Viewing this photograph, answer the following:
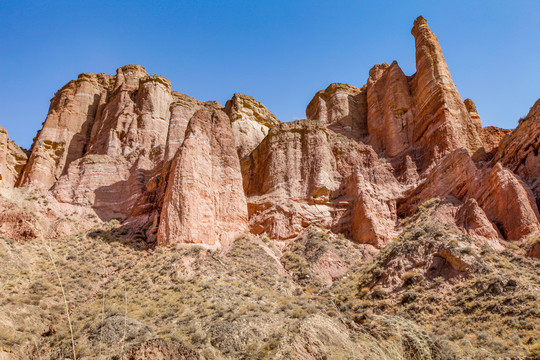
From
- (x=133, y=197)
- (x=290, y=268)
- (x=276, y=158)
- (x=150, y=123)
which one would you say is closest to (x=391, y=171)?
(x=276, y=158)

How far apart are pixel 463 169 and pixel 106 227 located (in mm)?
25966

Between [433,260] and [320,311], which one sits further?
[433,260]

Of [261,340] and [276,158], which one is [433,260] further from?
[276,158]

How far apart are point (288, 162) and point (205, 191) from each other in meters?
10.4

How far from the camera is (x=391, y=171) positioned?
133ft

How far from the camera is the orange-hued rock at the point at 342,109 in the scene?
52.8m

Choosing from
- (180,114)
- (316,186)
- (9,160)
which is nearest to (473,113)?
(316,186)

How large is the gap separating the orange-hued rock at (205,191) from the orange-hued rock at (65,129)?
1749cm

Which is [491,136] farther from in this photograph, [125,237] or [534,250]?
[125,237]

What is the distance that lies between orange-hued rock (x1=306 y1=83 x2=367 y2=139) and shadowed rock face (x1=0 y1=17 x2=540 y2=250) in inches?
8.2

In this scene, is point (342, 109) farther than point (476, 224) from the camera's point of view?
Yes

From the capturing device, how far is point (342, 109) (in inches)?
2158

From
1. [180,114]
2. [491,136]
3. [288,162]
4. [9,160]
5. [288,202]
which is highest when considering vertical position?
[180,114]

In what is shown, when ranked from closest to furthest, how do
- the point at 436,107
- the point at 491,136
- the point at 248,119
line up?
the point at 436,107 → the point at 491,136 → the point at 248,119
